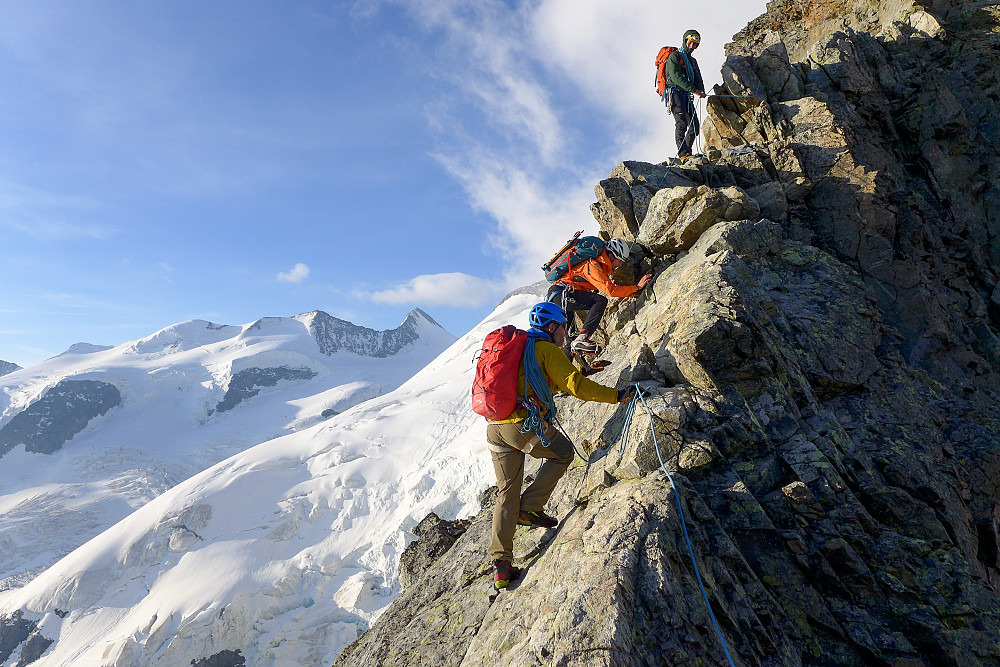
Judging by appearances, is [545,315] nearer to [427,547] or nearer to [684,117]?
[427,547]

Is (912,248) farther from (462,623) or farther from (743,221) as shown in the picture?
(462,623)

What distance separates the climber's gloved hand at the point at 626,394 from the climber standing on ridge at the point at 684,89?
9.98m

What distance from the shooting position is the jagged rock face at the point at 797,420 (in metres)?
4.41

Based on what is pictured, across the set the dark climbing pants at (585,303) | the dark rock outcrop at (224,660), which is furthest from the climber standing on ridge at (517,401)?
the dark rock outcrop at (224,660)

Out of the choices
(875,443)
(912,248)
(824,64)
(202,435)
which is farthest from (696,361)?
(202,435)

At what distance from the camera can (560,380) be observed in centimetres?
561

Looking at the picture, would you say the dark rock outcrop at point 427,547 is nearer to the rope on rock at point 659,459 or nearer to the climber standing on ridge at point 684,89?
the rope on rock at point 659,459

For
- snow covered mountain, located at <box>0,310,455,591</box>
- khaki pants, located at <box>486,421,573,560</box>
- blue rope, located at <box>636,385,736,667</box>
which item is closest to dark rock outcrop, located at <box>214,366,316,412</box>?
snow covered mountain, located at <box>0,310,455,591</box>

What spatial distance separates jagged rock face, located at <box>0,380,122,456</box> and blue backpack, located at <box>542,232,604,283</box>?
213 m

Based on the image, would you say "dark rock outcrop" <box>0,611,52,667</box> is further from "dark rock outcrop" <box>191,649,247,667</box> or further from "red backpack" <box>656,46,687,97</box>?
"red backpack" <box>656,46,687,97</box>

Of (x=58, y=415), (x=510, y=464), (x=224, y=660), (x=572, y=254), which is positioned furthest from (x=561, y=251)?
(x=58, y=415)

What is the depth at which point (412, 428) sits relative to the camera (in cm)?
6775

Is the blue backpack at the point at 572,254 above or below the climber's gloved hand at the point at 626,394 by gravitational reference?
above

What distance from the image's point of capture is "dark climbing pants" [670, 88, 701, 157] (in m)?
14.3
